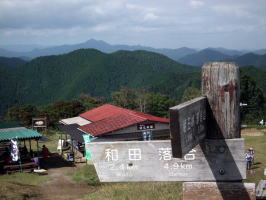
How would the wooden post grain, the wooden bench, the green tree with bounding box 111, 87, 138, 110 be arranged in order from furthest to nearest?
the green tree with bounding box 111, 87, 138, 110 → the wooden bench → the wooden post grain

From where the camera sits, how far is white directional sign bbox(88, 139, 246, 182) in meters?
2.35

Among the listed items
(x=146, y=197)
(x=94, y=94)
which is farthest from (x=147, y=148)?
(x=94, y=94)

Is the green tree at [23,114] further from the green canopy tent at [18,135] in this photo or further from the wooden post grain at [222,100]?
the wooden post grain at [222,100]

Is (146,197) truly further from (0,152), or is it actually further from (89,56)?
(89,56)

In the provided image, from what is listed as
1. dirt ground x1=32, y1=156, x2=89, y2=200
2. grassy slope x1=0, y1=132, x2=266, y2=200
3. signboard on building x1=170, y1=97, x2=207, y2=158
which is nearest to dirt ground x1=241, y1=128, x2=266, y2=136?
grassy slope x1=0, y1=132, x2=266, y2=200

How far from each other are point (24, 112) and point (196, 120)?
4513cm

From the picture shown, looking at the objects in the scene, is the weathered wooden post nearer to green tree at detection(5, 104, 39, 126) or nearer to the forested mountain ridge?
green tree at detection(5, 104, 39, 126)

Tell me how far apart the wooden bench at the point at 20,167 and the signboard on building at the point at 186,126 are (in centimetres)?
1581

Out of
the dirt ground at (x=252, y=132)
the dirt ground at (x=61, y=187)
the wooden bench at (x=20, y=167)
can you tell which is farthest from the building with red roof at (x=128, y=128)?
the dirt ground at (x=252, y=132)

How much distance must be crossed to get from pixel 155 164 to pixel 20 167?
15.6m

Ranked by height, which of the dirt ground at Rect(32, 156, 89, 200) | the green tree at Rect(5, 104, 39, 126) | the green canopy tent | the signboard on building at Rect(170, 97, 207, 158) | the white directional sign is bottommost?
the green tree at Rect(5, 104, 39, 126)

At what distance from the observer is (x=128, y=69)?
162125 mm

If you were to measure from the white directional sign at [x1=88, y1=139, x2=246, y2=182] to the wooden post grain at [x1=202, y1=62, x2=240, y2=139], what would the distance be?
161 mm

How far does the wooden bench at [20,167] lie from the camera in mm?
16422
